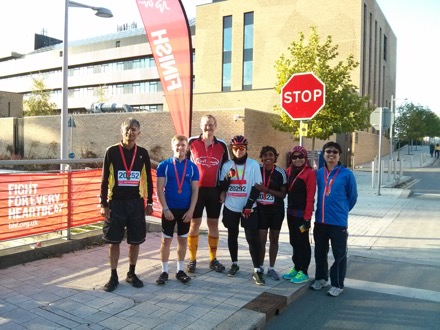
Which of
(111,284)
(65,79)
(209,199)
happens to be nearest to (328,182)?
(209,199)

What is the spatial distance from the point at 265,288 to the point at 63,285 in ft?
7.68

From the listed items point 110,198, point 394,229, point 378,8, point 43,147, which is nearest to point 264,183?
point 110,198

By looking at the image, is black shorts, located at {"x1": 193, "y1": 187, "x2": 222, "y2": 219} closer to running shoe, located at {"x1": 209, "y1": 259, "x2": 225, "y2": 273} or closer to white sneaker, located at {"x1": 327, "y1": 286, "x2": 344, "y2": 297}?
running shoe, located at {"x1": 209, "y1": 259, "x2": 225, "y2": 273}

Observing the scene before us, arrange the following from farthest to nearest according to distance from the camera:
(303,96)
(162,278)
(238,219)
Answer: (303,96), (238,219), (162,278)

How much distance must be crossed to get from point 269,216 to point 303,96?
319cm

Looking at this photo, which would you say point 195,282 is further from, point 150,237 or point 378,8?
point 378,8

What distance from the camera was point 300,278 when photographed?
5.03 meters

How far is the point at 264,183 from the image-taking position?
4957mm

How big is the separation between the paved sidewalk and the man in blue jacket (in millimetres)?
507

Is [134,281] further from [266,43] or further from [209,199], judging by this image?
[266,43]

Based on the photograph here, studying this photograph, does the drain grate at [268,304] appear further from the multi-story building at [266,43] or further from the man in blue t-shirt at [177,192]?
the multi-story building at [266,43]

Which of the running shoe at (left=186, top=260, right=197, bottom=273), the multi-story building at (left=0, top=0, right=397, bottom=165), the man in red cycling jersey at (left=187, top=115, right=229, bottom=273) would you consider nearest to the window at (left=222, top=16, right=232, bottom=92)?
the multi-story building at (left=0, top=0, right=397, bottom=165)

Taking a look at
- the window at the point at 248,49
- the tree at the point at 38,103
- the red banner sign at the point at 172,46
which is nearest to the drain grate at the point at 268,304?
the red banner sign at the point at 172,46

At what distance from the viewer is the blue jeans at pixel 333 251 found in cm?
476
